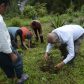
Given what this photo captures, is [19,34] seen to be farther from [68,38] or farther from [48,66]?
[68,38]

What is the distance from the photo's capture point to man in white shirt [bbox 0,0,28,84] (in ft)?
17.2

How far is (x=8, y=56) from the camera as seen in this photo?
18.5ft

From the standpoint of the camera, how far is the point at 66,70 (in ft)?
23.3

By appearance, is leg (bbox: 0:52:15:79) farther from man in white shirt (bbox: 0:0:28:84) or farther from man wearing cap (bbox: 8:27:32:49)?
man wearing cap (bbox: 8:27:32:49)

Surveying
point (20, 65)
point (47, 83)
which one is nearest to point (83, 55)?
point (47, 83)

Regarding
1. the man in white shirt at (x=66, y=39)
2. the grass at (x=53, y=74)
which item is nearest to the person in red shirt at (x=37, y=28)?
the grass at (x=53, y=74)

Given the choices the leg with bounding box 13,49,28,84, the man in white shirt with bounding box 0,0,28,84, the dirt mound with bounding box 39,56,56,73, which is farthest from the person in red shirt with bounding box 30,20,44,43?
the leg with bounding box 13,49,28,84

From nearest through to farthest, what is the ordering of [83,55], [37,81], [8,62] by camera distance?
[8,62]
[37,81]
[83,55]

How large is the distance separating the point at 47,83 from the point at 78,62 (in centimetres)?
128

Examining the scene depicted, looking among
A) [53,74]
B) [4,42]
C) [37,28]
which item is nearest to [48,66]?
[53,74]

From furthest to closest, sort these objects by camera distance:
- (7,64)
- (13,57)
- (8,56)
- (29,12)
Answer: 1. (29,12)
2. (7,64)
3. (8,56)
4. (13,57)

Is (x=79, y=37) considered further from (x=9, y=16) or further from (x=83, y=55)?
(x=9, y=16)

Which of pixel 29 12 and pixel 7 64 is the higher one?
pixel 7 64

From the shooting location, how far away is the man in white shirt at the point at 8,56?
5234 millimetres
